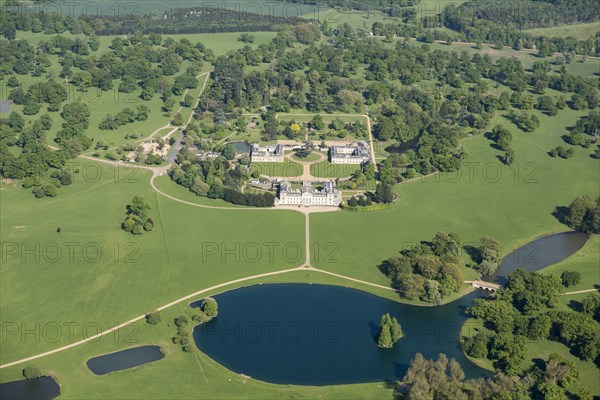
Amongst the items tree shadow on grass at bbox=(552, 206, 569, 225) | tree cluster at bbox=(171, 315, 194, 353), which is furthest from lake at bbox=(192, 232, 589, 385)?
tree shadow on grass at bbox=(552, 206, 569, 225)

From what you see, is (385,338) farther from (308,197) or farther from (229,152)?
(229,152)

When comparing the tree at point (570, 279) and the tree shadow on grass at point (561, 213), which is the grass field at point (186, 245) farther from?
the tree at point (570, 279)

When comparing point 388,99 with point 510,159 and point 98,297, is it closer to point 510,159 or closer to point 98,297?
point 510,159

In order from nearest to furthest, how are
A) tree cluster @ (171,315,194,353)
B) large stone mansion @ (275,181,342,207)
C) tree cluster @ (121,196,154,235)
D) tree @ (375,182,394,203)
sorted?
tree cluster @ (171,315,194,353), tree cluster @ (121,196,154,235), large stone mansion @ (275,181,342,207), tree @ (375,182,394,203)

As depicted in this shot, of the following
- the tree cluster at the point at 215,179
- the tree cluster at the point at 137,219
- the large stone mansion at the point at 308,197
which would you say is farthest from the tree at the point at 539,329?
the tree cluster at the point at 137,219

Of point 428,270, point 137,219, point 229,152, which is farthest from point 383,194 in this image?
point 137,219

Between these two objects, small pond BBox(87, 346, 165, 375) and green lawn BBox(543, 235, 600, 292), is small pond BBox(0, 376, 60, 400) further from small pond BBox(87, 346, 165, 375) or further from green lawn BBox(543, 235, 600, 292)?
green lawn BBox(543, 235, 600, 292)
